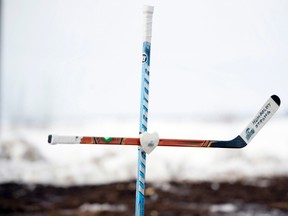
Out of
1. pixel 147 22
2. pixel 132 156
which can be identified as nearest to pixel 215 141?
pixel 147 22

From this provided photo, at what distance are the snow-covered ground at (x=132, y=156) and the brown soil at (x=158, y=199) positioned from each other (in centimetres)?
5

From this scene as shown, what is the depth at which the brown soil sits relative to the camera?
95.0 inches

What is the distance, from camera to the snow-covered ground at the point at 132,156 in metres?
2.47

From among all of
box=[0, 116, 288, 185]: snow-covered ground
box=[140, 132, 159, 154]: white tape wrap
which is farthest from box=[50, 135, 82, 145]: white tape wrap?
box=[0, 116, 288, 185]: snow-covered ground

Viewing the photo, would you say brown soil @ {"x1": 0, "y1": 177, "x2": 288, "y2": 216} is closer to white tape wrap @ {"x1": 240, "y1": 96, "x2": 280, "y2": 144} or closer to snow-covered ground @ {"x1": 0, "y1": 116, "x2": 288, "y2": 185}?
snow-covered ground @ {"x1": 0, "y1": 116, "x2": 288, "y2": 185}

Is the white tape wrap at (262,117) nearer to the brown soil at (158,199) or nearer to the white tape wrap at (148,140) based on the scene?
the white tape wrap at (148,140)

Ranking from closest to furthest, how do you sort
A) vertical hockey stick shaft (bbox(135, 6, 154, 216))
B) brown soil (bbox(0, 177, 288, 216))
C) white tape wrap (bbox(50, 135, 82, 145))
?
white tape wrap (bbox(50, 135, 82, 145)) → vertical hockey stick shaft (bbox(135, 6, 154, 216)) → brown soil (bbox(0, 177, 288, 216))

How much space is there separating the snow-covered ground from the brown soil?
0.05m

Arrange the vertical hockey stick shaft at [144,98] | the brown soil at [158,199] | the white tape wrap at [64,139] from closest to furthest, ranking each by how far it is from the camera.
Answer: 1. the white tape wrap at [64,139]
2. the vertical hockey stick shaft at [144,98]
3. the brown soil at [158,199]

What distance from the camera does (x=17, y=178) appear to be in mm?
2830

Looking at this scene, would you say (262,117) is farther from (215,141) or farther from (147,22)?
(147,22)

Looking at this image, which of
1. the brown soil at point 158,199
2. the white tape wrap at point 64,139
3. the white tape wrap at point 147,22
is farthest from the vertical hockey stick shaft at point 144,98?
the brown soil at point 158,199

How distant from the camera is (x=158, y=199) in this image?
2.56 m

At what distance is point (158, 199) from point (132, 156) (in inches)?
12.5
